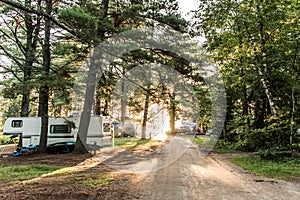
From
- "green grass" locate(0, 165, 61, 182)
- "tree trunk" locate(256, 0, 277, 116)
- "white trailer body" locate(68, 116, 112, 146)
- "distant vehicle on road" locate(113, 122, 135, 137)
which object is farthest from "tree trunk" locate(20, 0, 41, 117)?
"distant vehicle on road" locate(113, 122, 135, 137)

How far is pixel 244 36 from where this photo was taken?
417 inches

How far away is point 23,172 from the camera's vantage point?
7.37 meters

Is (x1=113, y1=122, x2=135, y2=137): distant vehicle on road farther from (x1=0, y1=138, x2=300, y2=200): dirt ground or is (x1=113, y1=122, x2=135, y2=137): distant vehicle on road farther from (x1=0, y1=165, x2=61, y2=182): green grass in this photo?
(x1=0, y1=138, x2=300, y2=200): dirt ground

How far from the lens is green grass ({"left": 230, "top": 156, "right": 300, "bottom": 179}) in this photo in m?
7.09

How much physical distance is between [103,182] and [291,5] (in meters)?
8.34

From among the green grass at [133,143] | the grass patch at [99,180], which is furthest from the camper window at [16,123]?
the grass patch at [99,180]

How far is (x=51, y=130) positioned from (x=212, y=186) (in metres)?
10.9

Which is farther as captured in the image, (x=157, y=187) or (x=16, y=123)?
(x=16, y=123)

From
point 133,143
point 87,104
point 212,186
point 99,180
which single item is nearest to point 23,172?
point 99,180

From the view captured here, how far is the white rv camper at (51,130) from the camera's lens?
45.8ft

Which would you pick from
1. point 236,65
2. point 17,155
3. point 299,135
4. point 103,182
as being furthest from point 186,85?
point 17,155

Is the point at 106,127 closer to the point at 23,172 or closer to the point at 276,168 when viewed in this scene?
the point at 23,172

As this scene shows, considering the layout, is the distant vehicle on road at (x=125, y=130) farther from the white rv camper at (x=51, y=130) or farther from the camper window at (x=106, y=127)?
the white rv camper at (x=51, y=130)

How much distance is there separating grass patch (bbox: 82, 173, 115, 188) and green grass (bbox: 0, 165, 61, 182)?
1654 mm
